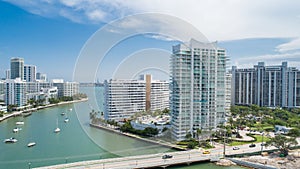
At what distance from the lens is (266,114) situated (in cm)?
995

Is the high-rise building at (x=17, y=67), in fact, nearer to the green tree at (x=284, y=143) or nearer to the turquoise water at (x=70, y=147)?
the turquoise water at (x=70, y=147)

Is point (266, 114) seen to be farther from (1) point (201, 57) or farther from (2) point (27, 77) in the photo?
(2) point (27, 77)


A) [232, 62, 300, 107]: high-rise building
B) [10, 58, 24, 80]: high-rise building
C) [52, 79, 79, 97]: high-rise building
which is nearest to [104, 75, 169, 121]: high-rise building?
[232, 62, 300, 107]: high-rise building

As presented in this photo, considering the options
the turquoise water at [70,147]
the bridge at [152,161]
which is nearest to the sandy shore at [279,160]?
the bridge at [152,161]

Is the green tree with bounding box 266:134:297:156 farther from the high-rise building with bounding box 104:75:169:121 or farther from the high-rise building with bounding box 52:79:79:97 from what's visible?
the high-rise building with bounding box 52:79:79:97

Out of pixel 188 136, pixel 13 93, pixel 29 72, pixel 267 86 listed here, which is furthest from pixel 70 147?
pixel 29 72

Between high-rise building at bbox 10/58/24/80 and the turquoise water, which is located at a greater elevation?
high-rise building at bbox 10/58/24/80

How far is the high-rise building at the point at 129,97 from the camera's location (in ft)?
29.0

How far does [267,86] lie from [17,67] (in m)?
18.9

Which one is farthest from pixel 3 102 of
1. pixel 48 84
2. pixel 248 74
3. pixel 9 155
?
pixel 248 74

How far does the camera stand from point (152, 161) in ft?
14.9

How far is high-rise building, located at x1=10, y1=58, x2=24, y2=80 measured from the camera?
22016mm

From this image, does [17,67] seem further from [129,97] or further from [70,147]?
[70,147]

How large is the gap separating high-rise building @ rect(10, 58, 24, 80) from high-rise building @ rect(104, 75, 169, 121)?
15.3 m
